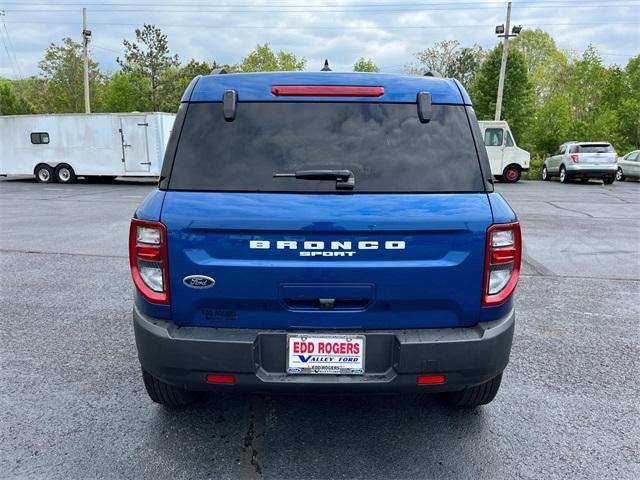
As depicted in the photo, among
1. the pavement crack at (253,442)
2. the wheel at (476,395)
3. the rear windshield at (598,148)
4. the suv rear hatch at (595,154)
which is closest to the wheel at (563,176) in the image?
the suv rear hatch at (595,154)

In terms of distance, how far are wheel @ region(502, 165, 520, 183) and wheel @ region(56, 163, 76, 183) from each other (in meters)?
18.6

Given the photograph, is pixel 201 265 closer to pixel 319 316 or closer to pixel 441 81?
pixel 319 316

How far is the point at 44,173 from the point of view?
20453mm

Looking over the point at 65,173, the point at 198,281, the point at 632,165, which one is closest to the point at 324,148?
the point at 198,281

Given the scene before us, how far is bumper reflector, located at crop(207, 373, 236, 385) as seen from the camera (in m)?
2.32

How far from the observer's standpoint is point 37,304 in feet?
17.0

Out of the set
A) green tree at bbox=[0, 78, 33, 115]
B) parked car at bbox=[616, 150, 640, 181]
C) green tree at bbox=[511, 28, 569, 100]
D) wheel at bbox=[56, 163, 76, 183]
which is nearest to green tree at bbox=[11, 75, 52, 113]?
green tree at bbox=[0, 78, 33, 115]

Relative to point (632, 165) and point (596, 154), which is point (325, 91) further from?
point (632, 165)

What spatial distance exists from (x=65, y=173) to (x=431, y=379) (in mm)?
21260

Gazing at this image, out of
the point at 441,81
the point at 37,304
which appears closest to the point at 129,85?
the point at 37,304

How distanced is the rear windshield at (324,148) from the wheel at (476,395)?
1.22 meters

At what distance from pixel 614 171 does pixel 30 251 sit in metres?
22.2

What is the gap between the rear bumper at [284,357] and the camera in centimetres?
229

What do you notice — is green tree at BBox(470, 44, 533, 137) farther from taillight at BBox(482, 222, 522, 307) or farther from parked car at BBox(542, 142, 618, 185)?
taillight at BBox(482, 222, 522, 307)
